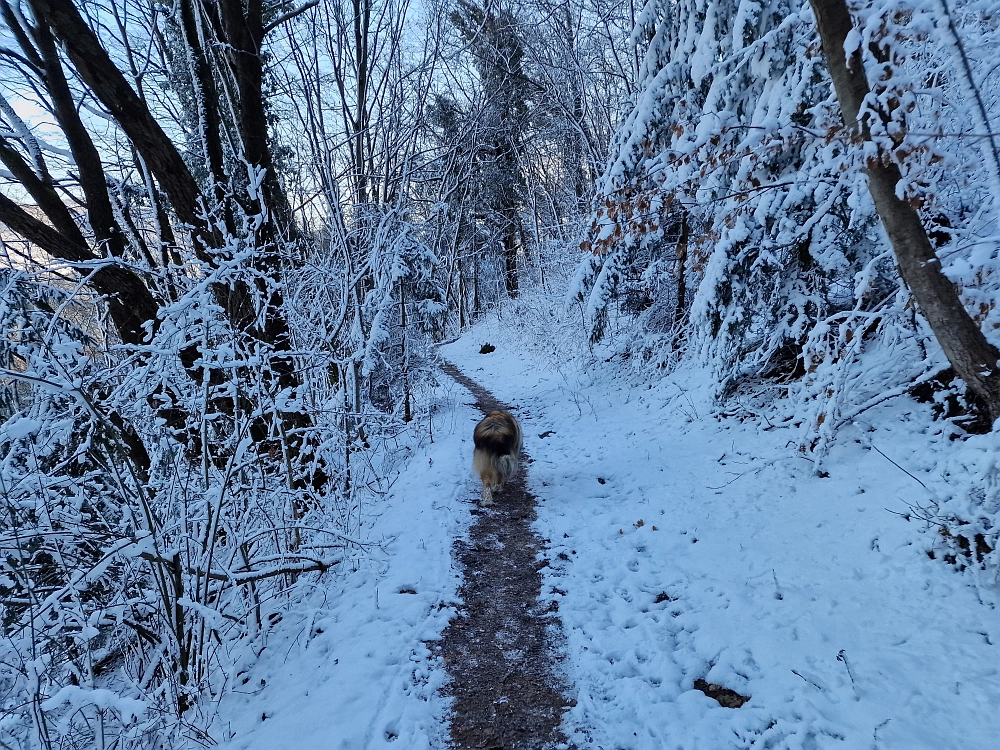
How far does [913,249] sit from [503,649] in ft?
13.2

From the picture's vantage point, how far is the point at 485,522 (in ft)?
19.1

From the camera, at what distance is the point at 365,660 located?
137 inches

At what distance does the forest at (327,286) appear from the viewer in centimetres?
282

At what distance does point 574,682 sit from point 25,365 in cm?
403

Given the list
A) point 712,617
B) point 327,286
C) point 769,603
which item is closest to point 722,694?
point 712,617

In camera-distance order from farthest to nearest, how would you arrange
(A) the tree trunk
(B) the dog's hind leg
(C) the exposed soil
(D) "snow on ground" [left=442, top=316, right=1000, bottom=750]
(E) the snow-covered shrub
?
(B) the dog's hind leg, (A) the tree trunk, (E) the snow-covered shrub, (C) the exposed soil, (D) "snow on ground" [left=442, top=316, right=1000, bottom=750]

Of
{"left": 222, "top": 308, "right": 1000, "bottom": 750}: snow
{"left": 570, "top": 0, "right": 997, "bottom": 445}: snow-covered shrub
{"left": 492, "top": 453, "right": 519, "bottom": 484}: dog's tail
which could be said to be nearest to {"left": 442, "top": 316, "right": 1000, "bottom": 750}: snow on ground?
{"left": 222, "top": 308, "right": 1000, "bottom": 750}: snow

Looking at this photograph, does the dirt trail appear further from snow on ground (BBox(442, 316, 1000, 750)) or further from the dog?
the dog

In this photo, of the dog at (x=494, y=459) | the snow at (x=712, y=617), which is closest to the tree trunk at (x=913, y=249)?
the snow at (x=712, y=617)

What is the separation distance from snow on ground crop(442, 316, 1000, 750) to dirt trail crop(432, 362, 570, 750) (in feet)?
0.58

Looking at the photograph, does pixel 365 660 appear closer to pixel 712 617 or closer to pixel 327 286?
pixel 712 617

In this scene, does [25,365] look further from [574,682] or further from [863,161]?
[863,161]

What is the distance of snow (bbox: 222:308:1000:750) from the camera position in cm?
267

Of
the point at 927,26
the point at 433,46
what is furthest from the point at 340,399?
the point at 433,46
